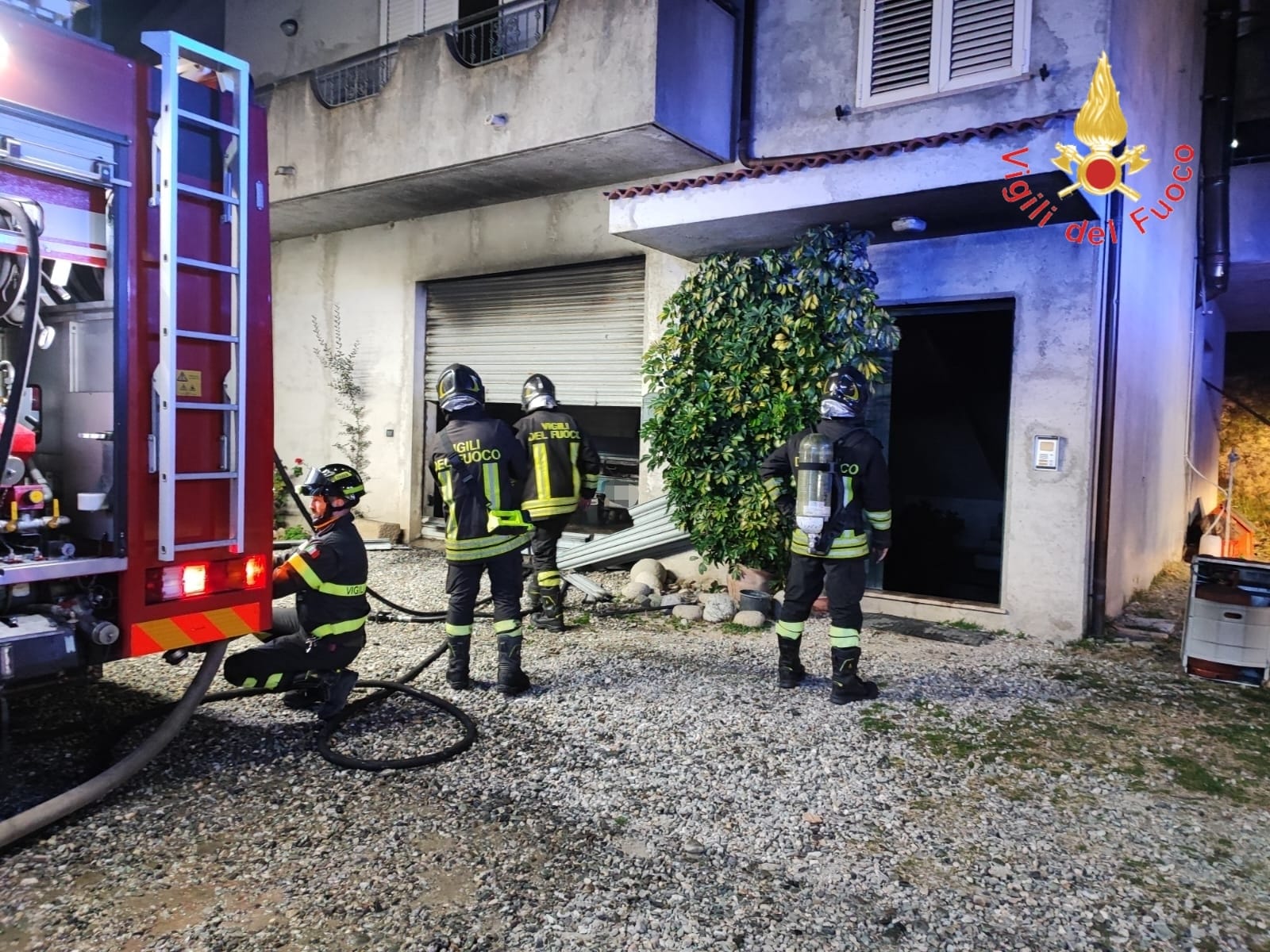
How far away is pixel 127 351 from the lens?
3.41 meters

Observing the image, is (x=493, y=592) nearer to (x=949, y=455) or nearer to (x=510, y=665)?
(x=510, y=665)

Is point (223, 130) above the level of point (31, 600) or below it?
above

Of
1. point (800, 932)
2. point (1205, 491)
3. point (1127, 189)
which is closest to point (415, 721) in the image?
point (800, 932)

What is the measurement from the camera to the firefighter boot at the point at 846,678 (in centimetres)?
511

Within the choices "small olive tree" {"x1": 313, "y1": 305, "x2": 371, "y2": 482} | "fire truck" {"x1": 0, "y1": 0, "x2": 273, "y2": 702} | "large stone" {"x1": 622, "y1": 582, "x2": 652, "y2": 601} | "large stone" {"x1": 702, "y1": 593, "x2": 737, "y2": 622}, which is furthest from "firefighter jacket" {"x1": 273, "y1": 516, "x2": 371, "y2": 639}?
"small olive tree" {"x1": 313, "y1": 305, "x2": 371, "y2": 482}

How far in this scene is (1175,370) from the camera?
36.0 feet

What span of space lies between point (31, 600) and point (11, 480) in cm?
47

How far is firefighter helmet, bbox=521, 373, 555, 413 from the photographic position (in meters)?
6.66

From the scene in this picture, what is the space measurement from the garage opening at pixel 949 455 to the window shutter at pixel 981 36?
9.94 feet

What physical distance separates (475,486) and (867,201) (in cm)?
355

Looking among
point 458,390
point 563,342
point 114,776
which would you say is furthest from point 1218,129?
point 114,776

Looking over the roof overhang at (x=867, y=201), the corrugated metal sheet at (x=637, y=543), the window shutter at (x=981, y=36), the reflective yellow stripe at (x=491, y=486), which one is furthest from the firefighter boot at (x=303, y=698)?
the window shutter at (x=981, y=36)

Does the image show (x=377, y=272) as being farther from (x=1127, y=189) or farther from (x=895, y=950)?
(x=895, y=950)

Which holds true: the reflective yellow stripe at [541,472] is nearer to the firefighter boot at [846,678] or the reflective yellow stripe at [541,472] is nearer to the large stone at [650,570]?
the large stone at [650,570]
